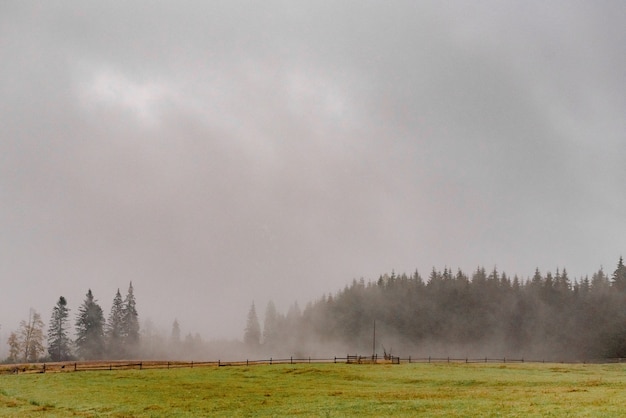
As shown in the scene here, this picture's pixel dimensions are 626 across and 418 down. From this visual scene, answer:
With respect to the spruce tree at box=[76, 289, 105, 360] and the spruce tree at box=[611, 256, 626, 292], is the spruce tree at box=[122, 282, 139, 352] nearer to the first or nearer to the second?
the spruce tree at box=[76, 289, 105, 360]

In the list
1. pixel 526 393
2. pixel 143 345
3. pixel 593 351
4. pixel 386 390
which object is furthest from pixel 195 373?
pixel 593 351

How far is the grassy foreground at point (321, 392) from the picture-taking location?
144ft

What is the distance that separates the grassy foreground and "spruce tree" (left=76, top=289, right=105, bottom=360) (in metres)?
72.4

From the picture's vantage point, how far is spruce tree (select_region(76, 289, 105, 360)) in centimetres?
15138

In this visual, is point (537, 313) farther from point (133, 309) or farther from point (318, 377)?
point (133, 309)

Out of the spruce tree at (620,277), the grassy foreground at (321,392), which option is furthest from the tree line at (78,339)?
the spruce tree at (620,277)

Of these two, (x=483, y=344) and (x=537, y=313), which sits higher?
(x=537, y=313)

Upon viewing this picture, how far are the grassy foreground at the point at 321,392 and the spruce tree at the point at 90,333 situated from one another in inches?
2848

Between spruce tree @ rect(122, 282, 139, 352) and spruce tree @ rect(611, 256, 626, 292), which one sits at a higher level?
spruce tree @ rect(611, 256, 626, 292)

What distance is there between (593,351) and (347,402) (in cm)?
12719

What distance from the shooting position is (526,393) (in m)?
50.5

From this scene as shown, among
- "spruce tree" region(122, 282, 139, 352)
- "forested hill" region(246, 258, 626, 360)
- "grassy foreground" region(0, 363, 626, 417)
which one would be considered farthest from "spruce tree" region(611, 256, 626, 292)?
"spruce tree" region(122, 282, 139, 352)

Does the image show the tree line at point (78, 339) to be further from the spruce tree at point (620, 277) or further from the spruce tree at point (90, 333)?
the spruce tree at point (620, 277)

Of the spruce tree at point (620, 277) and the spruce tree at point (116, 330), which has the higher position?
the spruce tree at point (620, 277)
